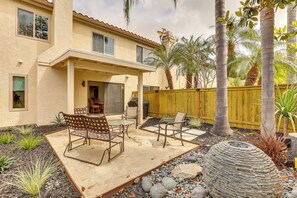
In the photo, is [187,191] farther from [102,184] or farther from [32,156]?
[32,156]

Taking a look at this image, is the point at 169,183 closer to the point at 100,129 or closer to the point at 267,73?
the point at 100,129

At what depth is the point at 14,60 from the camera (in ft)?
24.2

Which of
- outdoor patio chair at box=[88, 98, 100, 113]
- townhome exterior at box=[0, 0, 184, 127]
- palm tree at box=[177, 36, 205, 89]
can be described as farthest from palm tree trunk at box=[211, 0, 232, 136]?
→ outdoor patio chair at box=[88, 98, 100, 113]

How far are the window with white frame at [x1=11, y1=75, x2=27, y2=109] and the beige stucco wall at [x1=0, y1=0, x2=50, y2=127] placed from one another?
0.51 ft

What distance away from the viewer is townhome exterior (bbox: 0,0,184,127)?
7059 mm

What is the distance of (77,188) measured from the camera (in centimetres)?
258

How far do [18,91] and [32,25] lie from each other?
357 cm

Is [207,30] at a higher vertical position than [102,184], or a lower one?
higher

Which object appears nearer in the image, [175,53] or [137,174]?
[137,174]

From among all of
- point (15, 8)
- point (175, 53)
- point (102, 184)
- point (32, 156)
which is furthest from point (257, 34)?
point (15, 8)

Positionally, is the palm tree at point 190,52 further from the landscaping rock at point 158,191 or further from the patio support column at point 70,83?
the landscaping rock at point 158,191

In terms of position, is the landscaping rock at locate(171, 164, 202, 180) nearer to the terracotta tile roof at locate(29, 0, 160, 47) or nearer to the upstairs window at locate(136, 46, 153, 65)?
the terracotta tile roof at locate(29, 0, 160, 47)

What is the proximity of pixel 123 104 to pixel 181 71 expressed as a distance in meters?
5.42

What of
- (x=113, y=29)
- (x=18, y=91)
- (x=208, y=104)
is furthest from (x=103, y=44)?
(x=208, y=104)
